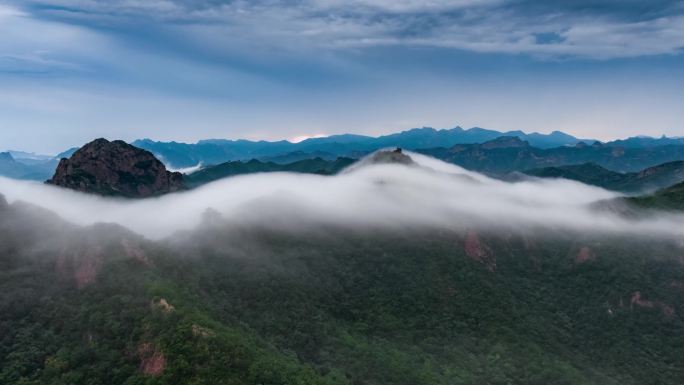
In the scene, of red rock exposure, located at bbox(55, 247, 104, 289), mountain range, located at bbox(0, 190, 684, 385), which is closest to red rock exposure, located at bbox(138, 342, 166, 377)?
mountain range, located at bbox(0, 190, 684, 385)

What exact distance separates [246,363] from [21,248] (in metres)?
86.7

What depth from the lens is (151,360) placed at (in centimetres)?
9144

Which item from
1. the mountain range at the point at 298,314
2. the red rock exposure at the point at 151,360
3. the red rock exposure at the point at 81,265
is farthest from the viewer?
the red rock exposure at the point at 81,265

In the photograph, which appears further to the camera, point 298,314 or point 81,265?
point 298,314

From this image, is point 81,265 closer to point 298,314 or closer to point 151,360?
point 151,360

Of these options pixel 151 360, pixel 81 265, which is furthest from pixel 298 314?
pixel 81 265

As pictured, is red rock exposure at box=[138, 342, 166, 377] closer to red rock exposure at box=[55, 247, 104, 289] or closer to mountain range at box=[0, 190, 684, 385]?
mountain range at box=[0, 190, 684, 385]

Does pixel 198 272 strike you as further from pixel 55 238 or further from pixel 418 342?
pixel 418 342

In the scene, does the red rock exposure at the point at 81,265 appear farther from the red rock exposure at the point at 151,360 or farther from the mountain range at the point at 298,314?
the red rock exposure at the point at 151,360

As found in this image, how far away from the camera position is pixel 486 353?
459 feet

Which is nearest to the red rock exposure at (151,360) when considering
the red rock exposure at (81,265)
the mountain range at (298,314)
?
the mountain range at (298,314)

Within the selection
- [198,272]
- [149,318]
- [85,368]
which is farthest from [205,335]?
Result: [198,272]

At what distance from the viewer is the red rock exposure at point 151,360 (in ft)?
291

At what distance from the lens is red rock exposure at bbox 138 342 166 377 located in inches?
3497
